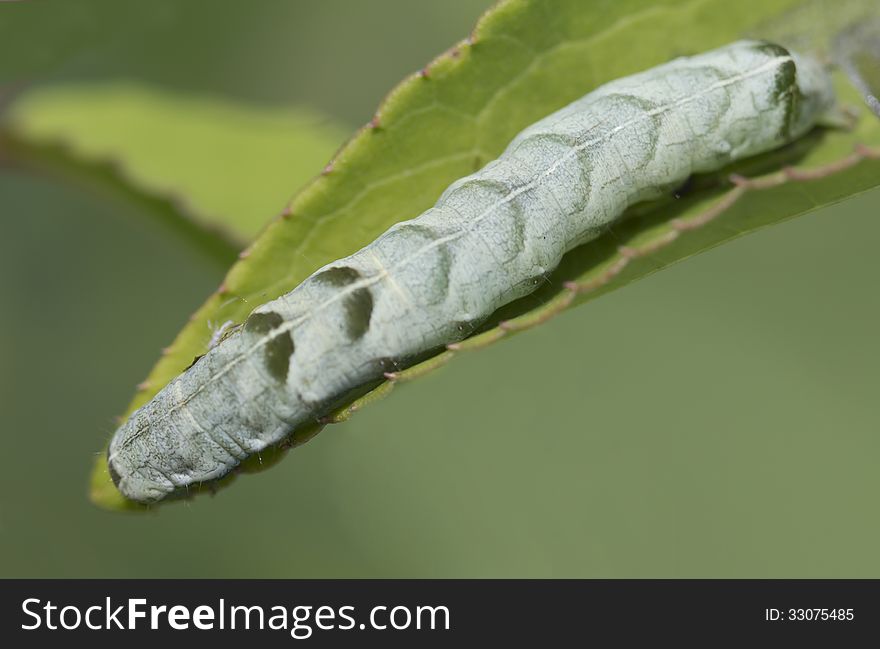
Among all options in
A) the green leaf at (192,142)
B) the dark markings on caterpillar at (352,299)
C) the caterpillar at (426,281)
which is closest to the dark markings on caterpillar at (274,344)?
the caterpillar at (426,281)

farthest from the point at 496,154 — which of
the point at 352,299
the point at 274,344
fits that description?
the point at 274,344

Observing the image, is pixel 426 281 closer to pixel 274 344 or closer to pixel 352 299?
pixel 352 299

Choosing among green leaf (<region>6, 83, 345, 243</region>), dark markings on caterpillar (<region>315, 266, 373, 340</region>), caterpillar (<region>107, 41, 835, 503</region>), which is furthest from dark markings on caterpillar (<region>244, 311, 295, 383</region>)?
green leaf (<region>6, 83, 345, 243</region>)

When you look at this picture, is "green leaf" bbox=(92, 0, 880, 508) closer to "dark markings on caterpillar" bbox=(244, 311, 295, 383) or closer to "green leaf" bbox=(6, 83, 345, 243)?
"dark markings on caterpillar" bbox=(244, 311, 295, 383)

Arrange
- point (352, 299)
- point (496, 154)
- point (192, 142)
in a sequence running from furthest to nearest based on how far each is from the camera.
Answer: point (192, 142) < point (496, 154) < point (352, 299)

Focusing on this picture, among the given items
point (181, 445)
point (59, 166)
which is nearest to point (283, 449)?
point (181, 445)

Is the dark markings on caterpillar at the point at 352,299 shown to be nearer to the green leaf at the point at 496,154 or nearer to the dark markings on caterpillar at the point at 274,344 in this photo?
the green leaf at the point at 496,154
